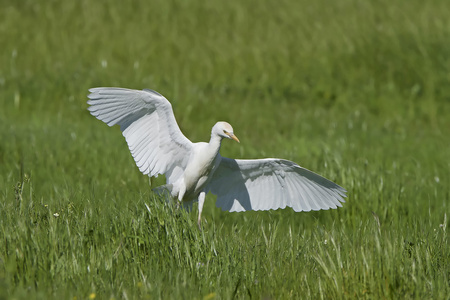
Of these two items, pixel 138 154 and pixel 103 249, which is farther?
pixel 138 154

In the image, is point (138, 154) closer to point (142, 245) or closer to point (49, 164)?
point (142, 245)

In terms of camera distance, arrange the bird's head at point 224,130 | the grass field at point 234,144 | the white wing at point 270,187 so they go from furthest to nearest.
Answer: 1. the white wing at point 270,187
2. the bird's head at point 224,130
3. the grass field at point 234,144

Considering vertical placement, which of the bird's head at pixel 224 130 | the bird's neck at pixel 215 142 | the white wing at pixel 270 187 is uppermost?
the bird's head at pixel 224 130

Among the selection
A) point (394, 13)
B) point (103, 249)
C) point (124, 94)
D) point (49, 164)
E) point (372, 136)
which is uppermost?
point (394, 13)

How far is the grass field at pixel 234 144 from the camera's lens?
3.99 m

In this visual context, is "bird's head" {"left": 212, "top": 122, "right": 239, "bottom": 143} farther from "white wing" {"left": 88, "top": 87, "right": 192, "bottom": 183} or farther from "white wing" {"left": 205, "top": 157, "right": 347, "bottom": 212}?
"white wing" {"left": 205, "top": 157, "right": 347, "bottom": 212}

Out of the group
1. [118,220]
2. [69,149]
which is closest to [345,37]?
[69,149]

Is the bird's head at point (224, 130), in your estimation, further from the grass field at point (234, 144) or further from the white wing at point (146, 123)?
the grass field at point (234, 144)

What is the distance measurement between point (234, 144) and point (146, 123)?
382 cm

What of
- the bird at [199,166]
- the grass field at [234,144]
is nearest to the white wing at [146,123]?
the bird at [199,166]

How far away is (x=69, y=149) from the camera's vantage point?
798cm

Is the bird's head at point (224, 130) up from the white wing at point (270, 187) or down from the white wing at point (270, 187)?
up

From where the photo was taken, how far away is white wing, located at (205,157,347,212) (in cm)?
565

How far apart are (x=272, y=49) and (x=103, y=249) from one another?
10057 mm
